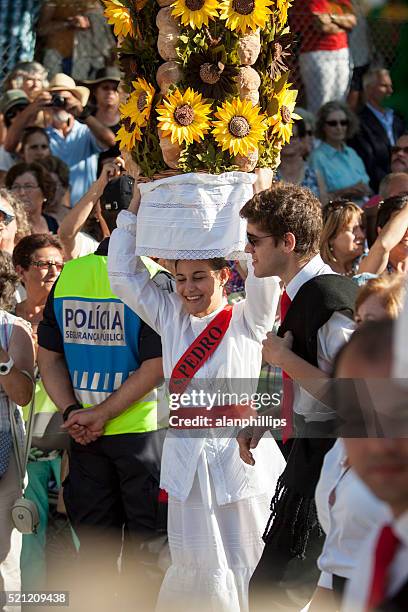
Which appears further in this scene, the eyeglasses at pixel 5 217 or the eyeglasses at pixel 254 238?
the eyeglasses at pixel 5 217

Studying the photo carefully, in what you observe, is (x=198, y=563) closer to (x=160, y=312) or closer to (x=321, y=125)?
(x=160, y=312)

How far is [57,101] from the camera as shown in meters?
8.25

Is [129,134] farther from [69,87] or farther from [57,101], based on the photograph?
[69,87]

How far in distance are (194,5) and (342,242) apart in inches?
86.5

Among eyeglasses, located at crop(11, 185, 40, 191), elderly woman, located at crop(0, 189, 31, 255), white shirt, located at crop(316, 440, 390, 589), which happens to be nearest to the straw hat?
eyeglasses, located at crop(11, 185, 40, 191)

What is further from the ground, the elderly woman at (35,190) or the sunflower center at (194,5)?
the sunflower center at (194,5)

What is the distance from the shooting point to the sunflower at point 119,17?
4195 millimetres

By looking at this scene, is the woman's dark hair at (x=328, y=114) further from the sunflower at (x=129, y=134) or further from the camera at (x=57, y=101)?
the sunflower at (x=129, y=134)

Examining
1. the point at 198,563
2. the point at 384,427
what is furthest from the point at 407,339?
the point at 198,563

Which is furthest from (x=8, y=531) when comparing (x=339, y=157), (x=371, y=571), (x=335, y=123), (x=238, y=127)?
(x=335, y=123)

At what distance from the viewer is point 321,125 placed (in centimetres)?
857

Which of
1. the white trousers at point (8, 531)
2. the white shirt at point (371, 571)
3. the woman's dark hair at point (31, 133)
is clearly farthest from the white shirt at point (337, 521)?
the woman's dark hair at point (31, 133)

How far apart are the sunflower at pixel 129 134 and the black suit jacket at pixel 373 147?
15.8ft

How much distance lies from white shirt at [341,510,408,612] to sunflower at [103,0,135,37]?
9.84 feet
